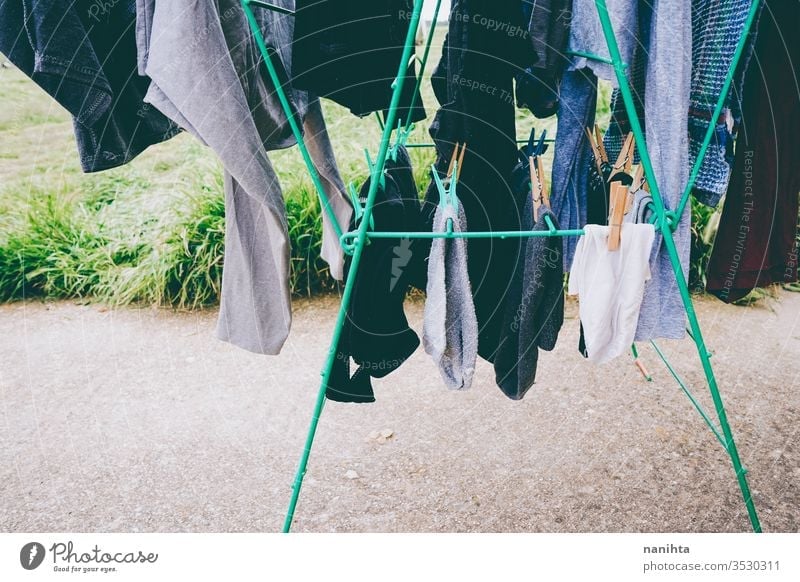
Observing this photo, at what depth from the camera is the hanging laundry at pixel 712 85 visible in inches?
63.2

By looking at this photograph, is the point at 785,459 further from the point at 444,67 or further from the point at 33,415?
the point at 33,415

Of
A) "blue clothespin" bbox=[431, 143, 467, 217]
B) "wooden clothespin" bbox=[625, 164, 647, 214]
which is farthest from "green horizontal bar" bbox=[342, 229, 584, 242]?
"wooden clothespin" bbox=[625, 164, 647, 214]

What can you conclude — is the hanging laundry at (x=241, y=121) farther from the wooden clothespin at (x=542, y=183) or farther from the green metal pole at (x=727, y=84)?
the green metal pole at (x=727, y=84)

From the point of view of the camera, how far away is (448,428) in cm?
266

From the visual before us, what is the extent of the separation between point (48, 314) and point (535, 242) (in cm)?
319

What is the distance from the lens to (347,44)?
1591mm

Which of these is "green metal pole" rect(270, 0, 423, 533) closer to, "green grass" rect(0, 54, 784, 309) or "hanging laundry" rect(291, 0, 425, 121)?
"hanging laundry" rect(291, 0, 425, 121)

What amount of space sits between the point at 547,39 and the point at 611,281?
0.64m

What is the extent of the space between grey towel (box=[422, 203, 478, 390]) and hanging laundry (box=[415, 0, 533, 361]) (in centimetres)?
17

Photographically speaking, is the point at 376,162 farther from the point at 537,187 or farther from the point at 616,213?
the point at 616,213

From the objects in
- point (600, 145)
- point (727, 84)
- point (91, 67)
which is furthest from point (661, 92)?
point (91, 67)

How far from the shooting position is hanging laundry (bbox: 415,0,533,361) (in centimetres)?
159
